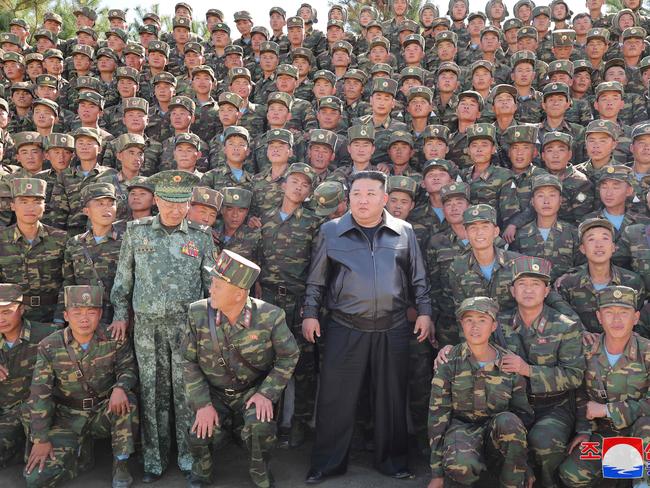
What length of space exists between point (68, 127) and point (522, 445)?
799 centimetres

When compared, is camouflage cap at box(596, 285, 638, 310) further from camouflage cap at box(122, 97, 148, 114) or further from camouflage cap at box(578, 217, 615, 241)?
camouflage cap at box(122, 97, 148, 114)

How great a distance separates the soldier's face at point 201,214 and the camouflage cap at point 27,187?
143 cm

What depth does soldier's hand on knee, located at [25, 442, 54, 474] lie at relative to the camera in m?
4.64

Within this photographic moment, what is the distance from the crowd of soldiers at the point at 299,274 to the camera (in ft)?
14.5

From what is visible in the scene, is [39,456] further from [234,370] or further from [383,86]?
[383,86]

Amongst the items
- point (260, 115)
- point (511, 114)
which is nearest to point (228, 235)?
point (260, 115)

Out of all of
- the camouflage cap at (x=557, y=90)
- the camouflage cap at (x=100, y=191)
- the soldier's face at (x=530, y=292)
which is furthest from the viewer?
the camouflage cap at (x=557, y=90)

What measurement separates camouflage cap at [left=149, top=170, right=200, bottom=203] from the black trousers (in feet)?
5.41

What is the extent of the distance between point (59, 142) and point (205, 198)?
8.52 feet

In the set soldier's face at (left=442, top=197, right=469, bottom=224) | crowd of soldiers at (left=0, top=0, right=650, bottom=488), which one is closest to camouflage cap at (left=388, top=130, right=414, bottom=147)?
crowd of soldiers at (left=0, top=0, right=650, bottom=488)

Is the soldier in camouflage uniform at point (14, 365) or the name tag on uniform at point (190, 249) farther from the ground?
the name tag on uniform at point (190, 249)

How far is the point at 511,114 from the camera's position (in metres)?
7.67

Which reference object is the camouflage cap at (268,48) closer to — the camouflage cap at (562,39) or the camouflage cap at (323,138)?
the camouflage cap at (323,138)

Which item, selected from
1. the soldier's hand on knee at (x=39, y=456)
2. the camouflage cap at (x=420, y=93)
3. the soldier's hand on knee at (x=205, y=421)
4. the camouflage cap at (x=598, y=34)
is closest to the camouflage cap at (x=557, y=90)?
the camouflage cap at (x=420, y=93)
